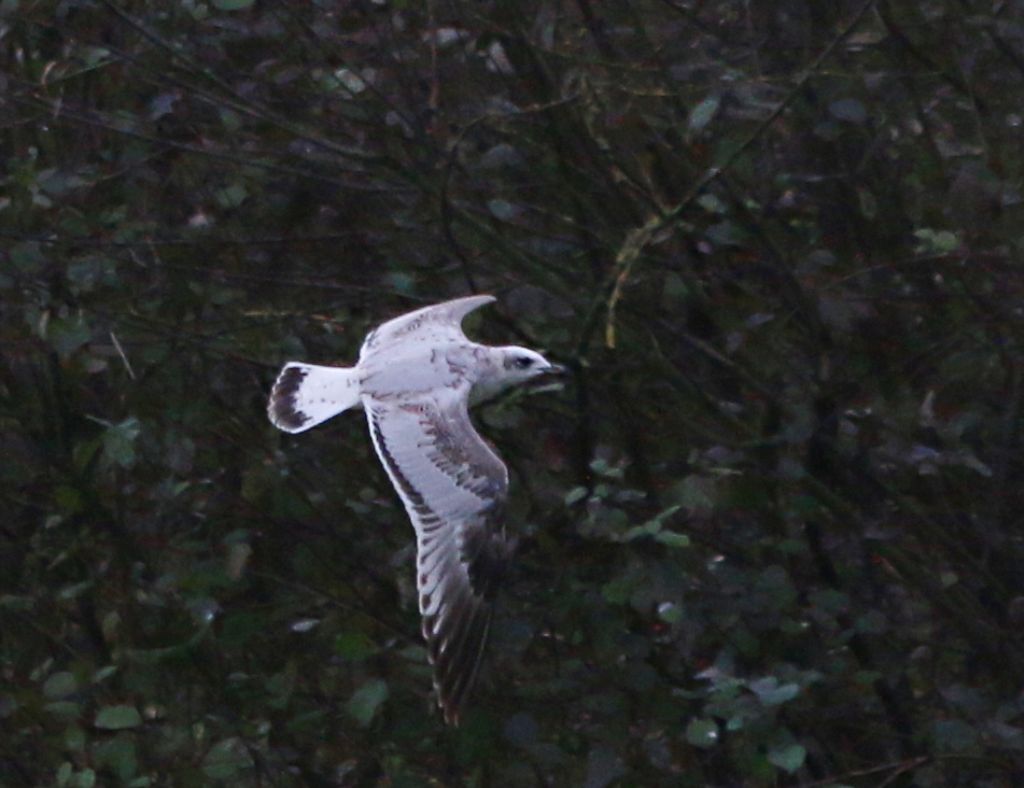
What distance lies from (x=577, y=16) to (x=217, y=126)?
2.71 ft

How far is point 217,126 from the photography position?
4.59 meters

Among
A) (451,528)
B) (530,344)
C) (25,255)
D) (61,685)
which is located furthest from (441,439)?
(25,255)

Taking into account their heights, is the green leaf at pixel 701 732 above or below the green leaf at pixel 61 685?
above

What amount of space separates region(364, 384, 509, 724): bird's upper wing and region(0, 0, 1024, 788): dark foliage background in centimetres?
11

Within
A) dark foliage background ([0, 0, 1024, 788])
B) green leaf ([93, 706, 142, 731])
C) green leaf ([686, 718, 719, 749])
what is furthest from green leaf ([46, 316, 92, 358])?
green leaf ([686, 718, 719, 749])


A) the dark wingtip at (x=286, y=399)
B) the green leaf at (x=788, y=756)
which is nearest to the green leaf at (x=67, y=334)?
the dark wingtip at (x=286, y=399)

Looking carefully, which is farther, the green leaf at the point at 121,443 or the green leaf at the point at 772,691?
the green leaf at the point at 121,443

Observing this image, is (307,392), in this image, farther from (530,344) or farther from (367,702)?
(367,702)

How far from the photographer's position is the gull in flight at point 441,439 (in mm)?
3914

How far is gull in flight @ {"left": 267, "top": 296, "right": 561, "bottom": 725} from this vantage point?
391 cm

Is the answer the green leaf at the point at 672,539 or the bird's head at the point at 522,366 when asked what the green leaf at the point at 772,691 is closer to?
the green leaf at the point at 672,539

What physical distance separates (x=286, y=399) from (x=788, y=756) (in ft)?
4.40

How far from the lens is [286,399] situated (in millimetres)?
4262

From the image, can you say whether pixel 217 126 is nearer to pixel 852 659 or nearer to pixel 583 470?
pixel 583 470
